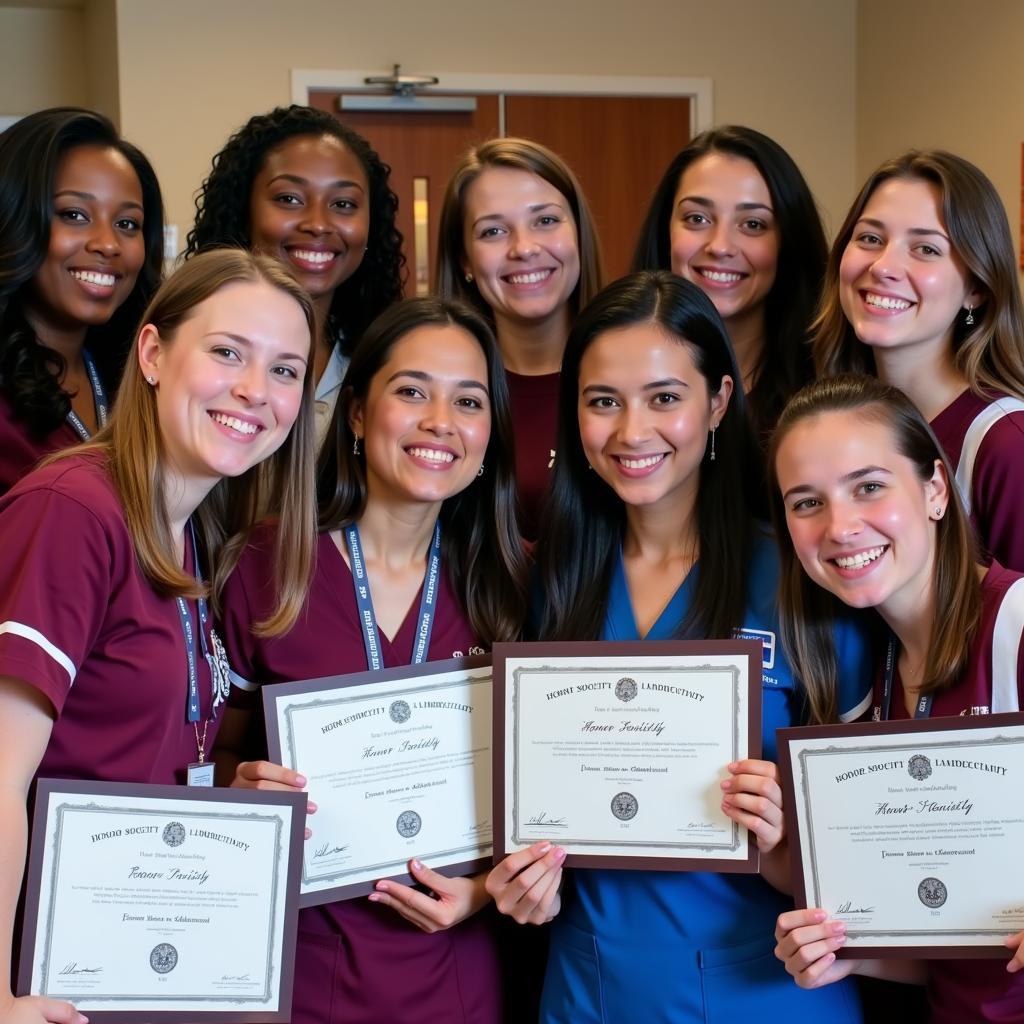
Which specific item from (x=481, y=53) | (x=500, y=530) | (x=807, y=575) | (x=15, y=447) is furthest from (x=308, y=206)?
Result: (x=481, y=53)

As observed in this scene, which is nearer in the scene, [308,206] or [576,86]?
[308,206]

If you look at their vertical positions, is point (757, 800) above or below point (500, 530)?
below

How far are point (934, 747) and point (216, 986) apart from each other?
119 centimetres

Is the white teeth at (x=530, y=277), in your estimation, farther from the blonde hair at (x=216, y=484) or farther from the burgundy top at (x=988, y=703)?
the burgundy top at (x=988, y=703)

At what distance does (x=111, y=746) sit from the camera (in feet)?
6.62

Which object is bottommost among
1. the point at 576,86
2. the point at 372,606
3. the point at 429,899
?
the point at 429,899

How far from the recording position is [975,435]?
2471 mm

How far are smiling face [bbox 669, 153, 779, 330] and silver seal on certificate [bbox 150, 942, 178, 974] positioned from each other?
197 centimetres

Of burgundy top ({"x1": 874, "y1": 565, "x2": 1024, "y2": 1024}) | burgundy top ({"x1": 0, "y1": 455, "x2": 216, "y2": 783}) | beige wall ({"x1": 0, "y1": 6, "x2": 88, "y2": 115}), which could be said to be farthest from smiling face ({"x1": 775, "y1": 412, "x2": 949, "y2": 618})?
beige wall ({"x1": 0, "y1": 6, "x2": 88, "y2": 115})

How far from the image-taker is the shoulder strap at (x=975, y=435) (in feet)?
8.02

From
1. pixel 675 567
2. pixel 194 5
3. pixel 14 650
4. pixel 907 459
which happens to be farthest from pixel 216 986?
pixel 194 5

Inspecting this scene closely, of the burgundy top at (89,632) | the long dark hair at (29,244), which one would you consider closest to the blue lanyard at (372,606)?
the burgundy top at (89,632)

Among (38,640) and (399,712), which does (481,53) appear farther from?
(38,640)

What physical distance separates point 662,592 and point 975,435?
2.28 ft
